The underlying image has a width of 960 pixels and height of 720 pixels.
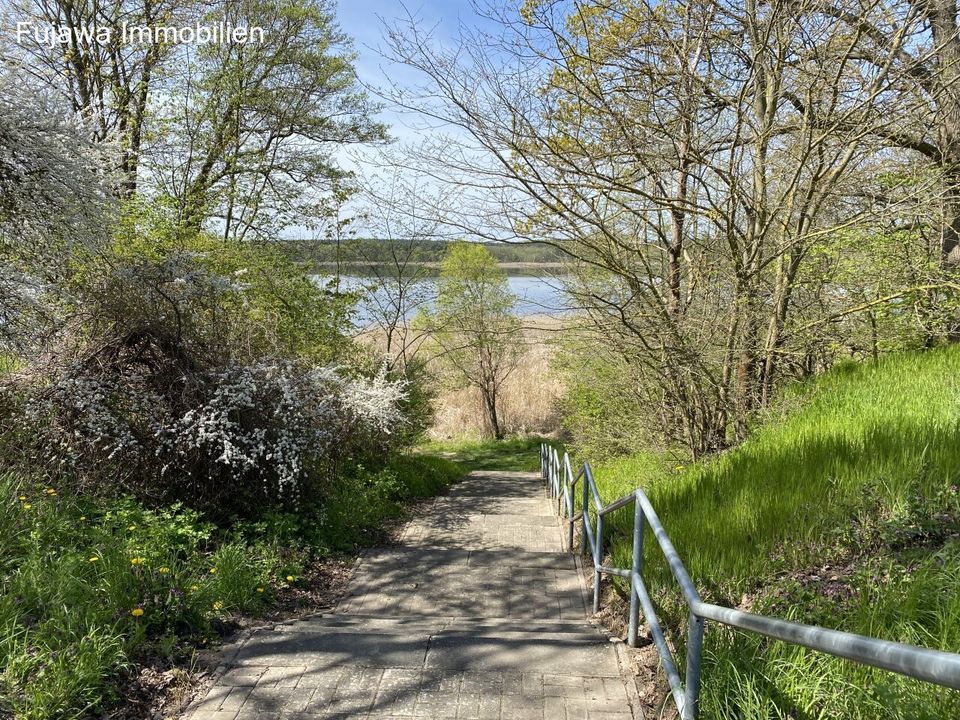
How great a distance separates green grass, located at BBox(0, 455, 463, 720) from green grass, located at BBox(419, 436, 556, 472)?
1052 centimetres

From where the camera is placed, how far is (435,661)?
10.2ft

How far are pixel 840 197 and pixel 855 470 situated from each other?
A: 350cm

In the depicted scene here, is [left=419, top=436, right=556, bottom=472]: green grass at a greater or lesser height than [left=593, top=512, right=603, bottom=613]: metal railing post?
lesser

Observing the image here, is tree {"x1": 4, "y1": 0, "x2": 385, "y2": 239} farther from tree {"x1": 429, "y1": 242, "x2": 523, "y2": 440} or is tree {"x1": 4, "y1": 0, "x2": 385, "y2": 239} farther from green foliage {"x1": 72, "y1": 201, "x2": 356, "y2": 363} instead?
tree {"x1": 429, "y1": 242, "x2": 523, "y2": 440}

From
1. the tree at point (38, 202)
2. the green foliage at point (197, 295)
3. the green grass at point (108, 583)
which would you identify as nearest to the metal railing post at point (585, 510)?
the green grass at point (108, 583)

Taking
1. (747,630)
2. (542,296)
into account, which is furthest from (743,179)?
(747,630)

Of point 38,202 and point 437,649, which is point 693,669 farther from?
point 38,202

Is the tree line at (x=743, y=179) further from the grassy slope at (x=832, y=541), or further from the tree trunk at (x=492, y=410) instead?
the tree trunk at (x=492, y=410)

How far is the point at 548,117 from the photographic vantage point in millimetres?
5625

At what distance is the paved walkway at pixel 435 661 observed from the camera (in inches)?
109

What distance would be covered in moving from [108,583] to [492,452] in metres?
16.4

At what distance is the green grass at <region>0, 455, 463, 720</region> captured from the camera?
284 centimetres

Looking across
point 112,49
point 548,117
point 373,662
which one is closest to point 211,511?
point 373,662

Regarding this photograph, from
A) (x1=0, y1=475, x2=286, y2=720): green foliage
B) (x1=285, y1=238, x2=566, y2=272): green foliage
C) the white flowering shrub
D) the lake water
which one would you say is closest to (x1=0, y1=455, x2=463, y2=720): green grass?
(x1=0, y1=475, x2=286, y2=720): green foliage
